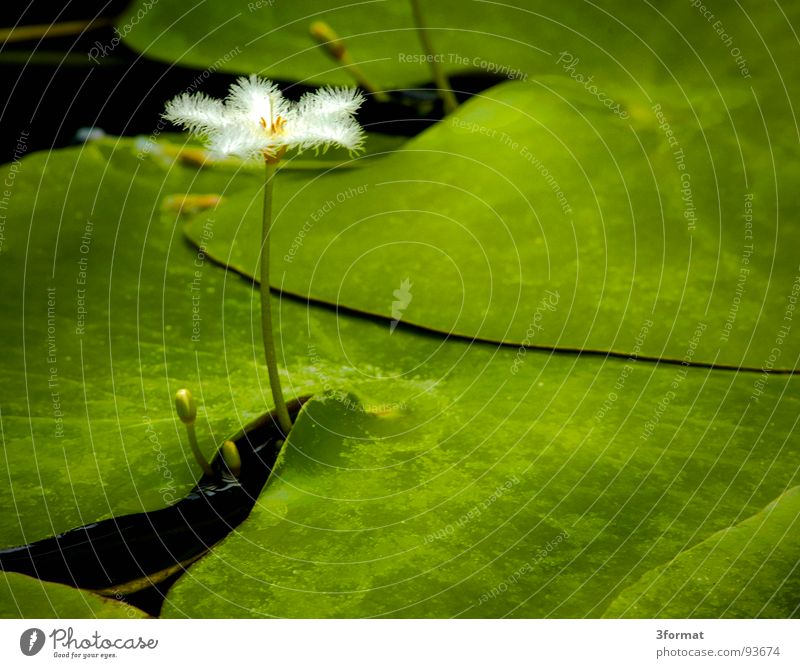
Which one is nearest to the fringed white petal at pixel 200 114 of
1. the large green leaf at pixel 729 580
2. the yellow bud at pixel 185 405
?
the yellow bud at pixel 185 405

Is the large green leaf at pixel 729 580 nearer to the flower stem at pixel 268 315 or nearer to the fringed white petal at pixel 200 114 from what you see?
the flower stem at pixel 268 315

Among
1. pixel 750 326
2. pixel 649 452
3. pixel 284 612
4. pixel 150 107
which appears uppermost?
pixel 150 107

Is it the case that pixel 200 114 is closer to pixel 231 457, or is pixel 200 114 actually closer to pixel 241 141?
pixel 241 141

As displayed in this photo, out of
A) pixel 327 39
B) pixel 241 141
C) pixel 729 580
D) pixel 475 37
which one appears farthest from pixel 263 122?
pixel 475 37

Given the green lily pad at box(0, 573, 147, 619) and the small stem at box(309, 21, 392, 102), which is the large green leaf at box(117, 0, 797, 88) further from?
the green lily pad at box(0, 573, 147, 619)

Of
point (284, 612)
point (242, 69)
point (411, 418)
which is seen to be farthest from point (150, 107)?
point (284, 612)

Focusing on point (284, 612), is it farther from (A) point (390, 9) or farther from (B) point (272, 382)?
(A) point (390, 9)
